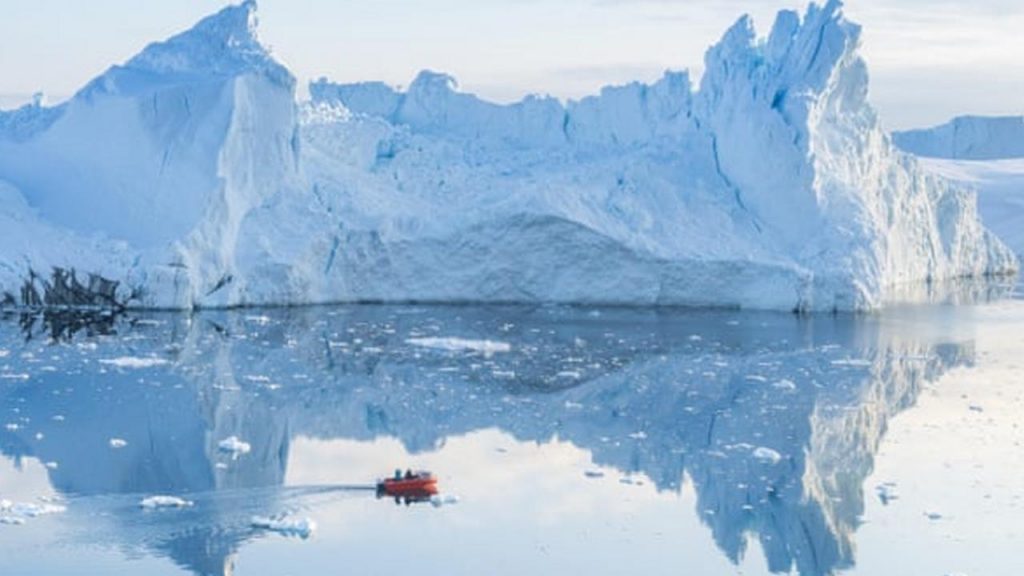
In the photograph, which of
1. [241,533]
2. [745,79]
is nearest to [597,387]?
[241,533]

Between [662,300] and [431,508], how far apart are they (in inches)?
342

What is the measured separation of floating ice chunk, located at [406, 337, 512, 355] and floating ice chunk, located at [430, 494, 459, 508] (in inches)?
190

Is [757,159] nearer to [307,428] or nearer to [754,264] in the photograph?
[754,264]

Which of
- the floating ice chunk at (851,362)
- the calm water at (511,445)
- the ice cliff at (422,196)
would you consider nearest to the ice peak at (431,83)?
the ice cliff at (422,196)

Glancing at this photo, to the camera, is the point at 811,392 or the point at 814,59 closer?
the point at 811,392

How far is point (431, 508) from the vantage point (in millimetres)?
7828

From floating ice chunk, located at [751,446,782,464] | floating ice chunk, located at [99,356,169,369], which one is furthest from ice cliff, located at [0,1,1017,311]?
floating ice chunk, located at [751,446,782,464]

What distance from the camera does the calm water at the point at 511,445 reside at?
709 centimetres

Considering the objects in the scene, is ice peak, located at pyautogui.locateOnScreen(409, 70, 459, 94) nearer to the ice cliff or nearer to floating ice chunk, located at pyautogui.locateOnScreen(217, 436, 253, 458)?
the ice cliff

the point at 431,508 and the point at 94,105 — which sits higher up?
the point at 94,105

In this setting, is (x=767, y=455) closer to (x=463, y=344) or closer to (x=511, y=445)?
(x=511, y=445)

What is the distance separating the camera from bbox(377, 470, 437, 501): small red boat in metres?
8.02

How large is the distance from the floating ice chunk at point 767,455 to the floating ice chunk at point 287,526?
112 inches

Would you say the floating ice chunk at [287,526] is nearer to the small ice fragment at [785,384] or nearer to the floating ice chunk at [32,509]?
the floating ice chunk at [32,509]
